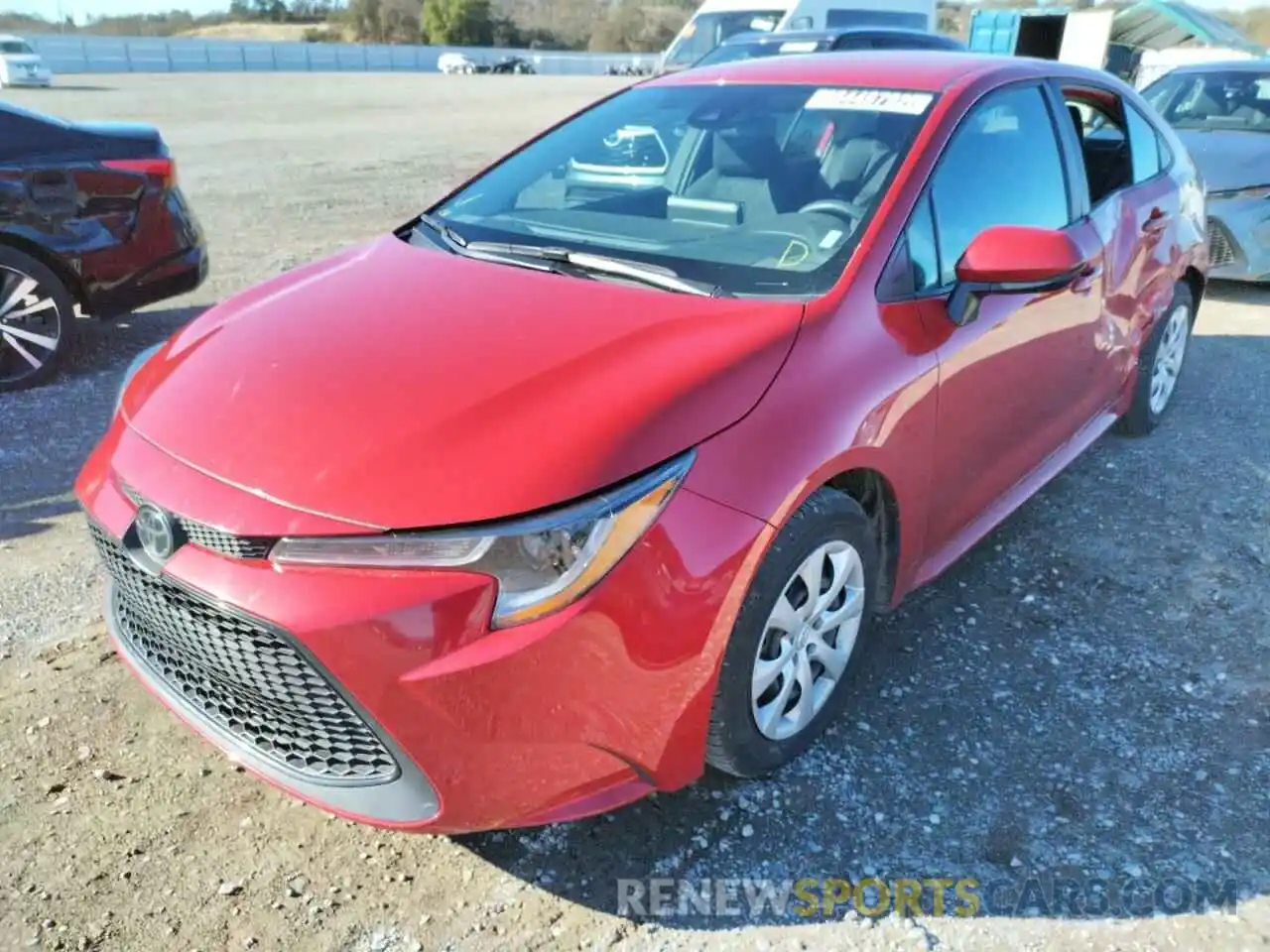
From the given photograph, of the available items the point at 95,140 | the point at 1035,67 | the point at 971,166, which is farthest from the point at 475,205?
the point at 95,140

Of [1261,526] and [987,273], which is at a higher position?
[987,273]

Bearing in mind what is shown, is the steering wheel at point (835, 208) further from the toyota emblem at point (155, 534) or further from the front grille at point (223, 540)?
the toyota emblem at point (155, 534)

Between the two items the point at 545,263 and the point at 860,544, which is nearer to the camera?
the point at 860,544

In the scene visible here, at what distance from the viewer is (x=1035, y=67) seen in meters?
3.59

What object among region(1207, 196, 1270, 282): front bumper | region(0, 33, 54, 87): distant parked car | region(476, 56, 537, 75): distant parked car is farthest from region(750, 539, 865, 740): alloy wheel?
region(476, 56, 537, 75): distant parked car

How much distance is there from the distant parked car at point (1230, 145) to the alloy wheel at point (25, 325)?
686 centimetres

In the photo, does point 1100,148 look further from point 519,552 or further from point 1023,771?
point 519,552

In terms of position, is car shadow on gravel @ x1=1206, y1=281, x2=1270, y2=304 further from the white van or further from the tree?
the tree

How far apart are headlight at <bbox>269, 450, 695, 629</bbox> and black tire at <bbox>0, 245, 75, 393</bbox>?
396 cm

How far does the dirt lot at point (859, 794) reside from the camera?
2.22 metres

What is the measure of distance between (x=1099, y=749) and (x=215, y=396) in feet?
7.88

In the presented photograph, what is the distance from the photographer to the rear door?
284 centimetres

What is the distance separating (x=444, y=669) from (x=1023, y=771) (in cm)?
161

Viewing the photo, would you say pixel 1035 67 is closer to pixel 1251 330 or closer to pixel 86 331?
pixel 1251 330
